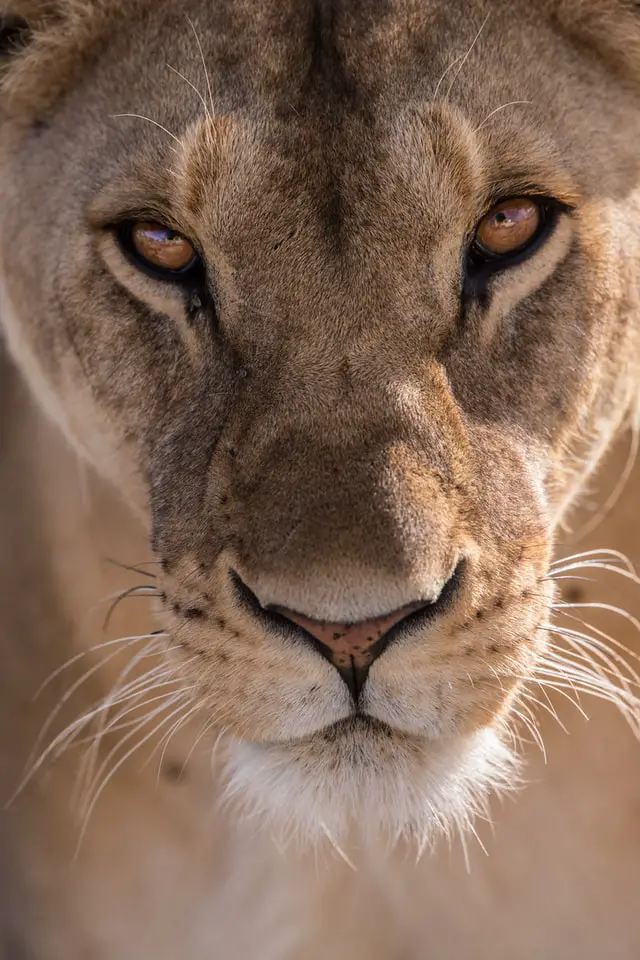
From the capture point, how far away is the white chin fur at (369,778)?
5.78 ft

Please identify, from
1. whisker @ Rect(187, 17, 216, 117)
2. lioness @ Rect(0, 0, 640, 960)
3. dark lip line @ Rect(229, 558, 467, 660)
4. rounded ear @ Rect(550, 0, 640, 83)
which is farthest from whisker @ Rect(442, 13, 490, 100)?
dark lip line @ Rect(229, 558, 467, 660)

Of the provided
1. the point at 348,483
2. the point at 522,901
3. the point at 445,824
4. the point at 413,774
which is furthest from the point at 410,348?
the point at 522,901

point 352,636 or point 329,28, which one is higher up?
point 329,28

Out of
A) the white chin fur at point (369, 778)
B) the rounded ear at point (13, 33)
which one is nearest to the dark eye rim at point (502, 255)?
the white chin fur at point (369, 778)

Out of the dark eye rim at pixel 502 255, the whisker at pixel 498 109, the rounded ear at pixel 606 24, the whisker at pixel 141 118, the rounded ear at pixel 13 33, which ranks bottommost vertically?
the dark eye rim at pixel 502 255

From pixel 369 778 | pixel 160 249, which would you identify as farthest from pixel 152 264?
pixel 369 778

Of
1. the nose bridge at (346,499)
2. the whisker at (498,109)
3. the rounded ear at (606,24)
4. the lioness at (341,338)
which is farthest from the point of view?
the rounded ear at (606,24)

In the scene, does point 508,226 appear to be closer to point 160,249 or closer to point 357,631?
point 160,249

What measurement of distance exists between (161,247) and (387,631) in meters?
0.72

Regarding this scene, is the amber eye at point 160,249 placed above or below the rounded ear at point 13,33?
below

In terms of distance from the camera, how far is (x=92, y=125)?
7.00ft

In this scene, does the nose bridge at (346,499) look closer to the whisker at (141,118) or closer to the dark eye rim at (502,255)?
the dark eye rim at (502,255)

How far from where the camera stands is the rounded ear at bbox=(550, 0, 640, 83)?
2.06 meters

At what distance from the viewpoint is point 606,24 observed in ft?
6.79
